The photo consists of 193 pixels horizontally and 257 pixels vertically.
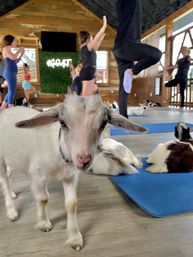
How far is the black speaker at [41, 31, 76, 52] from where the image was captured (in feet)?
36.5

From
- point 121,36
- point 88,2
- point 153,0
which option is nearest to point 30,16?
point 88,2

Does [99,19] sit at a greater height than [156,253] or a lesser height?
greater

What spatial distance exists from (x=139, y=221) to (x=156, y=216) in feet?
0.30

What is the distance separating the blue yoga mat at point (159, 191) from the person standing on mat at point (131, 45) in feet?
4.88

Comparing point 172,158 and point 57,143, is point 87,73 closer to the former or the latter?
point 172,158

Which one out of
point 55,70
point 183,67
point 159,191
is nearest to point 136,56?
point 159,191

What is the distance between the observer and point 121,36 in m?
2.87

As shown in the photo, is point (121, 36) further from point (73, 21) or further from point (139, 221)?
point (73, 21)

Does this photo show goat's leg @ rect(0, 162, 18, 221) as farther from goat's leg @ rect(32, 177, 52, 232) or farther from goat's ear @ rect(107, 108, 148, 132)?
goat's ear @ rect(107, 108, 148, 132)

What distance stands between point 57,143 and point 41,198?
27cm

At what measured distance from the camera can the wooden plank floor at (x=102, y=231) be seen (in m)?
0.93

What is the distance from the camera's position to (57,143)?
999 mm

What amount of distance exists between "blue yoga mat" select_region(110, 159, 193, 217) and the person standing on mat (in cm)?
149

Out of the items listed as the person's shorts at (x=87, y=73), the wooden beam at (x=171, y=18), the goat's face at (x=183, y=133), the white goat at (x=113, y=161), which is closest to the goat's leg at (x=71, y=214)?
the white goat at (x=113, y=161)
